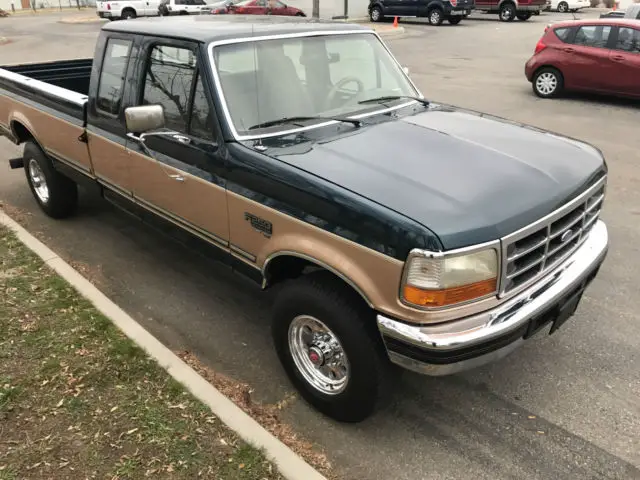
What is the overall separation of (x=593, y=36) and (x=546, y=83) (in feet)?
3.93

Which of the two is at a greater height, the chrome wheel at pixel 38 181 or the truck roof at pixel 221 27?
the truck roof at pixel 221 27

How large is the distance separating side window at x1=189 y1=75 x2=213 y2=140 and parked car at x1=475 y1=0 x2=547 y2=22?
29.1 m

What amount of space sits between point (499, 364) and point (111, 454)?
2.37 metres

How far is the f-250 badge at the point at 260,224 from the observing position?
10.3 ft

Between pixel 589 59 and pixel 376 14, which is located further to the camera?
pixel 376 14

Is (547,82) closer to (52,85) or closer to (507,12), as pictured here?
(52,85)

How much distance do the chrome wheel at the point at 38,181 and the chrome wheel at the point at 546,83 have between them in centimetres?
1000

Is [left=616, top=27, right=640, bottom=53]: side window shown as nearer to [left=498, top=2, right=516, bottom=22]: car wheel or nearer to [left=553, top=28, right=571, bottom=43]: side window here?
[left=553, top=28, right=571, bottom=43]: side window

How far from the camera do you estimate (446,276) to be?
250 cm

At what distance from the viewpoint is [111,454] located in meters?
2.84

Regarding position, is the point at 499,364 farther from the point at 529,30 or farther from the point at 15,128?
the point at 529,30

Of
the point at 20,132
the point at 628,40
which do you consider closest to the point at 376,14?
the point at 628,40

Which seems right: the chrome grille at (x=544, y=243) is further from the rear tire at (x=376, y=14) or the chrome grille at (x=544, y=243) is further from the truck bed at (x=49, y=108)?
the rear tire at (x=376, y=14)

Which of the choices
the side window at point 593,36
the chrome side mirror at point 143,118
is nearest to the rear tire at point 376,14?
the side window at point 593,36
